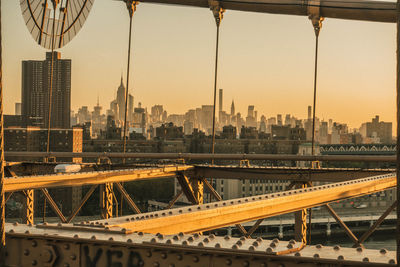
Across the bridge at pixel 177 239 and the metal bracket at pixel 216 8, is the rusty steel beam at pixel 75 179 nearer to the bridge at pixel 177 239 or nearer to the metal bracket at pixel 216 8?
the bridge at pixel 177 239

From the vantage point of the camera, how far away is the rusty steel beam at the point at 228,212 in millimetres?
5008

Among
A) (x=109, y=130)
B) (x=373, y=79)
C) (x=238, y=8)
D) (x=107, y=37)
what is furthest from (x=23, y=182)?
(x=109, y=130)

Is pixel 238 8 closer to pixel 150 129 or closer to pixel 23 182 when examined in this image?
pixel 23 182

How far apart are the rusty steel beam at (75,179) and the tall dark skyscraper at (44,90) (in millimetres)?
23813

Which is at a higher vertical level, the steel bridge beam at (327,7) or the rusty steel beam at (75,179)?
the steel bridge beam at (327,7)

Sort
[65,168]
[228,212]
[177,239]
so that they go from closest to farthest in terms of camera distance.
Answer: [177,239]
[228,212]
[65,168]

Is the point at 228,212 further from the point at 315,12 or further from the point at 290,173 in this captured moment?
the point at 315,12

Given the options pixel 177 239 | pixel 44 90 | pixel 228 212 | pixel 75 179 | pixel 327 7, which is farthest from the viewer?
pixel 44 90

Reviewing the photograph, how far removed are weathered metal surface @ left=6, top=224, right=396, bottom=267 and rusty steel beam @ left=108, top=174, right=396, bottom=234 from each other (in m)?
0.34

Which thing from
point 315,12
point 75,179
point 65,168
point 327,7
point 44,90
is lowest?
point 75,179

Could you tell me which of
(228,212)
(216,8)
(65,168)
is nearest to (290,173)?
(65,168)

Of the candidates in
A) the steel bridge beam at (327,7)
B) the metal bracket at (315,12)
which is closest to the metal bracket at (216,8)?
the steel bridge beam at (327,7)

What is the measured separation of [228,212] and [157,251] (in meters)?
1.93

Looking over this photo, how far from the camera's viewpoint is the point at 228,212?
5699 mm
